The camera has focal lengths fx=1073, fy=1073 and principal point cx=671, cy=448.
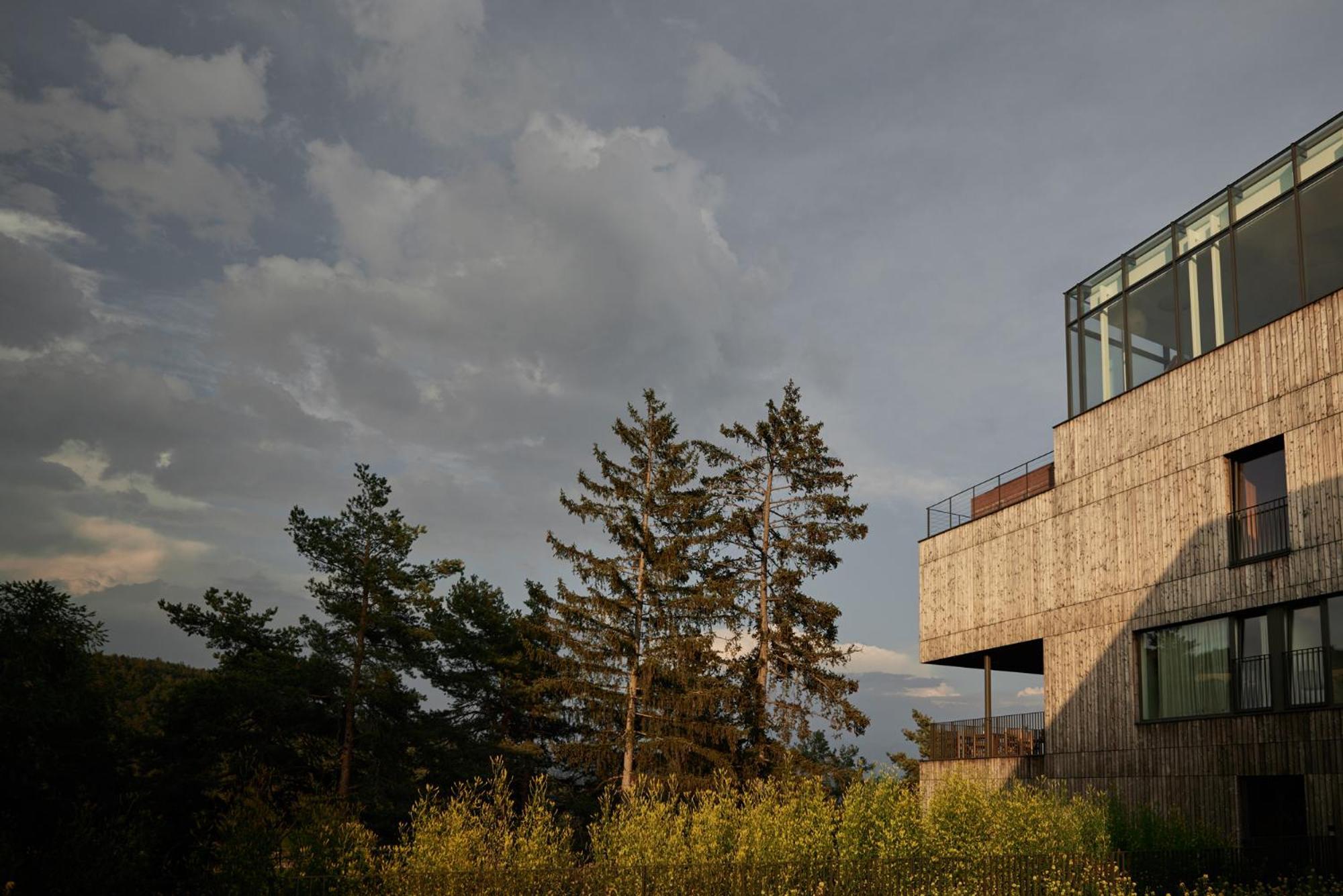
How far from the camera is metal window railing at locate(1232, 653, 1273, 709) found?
1817 centimetres

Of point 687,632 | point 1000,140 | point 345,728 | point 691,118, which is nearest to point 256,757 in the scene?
point 345,728

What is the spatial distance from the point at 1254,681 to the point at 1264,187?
920cm

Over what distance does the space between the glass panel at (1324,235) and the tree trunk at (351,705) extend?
86.1 feet

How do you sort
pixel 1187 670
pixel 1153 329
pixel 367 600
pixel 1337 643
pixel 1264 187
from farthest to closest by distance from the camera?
pixel 367 600
pixel 1153 329
pixel 1264 187
pixel 1187 670
pixel 1337 643

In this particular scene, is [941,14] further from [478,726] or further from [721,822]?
[478,726]

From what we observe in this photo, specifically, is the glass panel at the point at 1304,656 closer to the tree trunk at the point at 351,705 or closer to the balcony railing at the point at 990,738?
the balcony railing at the point at 990,738

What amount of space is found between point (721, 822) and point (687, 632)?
61.1 ft

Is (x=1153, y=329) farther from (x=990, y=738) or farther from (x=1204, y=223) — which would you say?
(x=990, y=738)

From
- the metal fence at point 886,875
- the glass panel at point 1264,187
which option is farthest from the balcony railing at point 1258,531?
the glass panel at point 1264,187

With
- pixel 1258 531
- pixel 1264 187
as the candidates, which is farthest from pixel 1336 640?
pixel 1264 187

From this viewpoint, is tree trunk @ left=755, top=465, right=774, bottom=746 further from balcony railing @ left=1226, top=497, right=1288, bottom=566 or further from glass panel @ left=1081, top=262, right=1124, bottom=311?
balcony railing @ left=1226, top=497, right=1288, bottom=566

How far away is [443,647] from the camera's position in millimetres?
37281

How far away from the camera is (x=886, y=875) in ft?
45.7

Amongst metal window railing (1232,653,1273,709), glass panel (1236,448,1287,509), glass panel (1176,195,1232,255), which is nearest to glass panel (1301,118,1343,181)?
glass panel (1176,195,1232,255)
